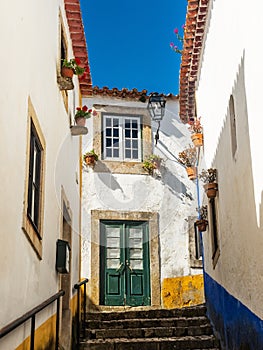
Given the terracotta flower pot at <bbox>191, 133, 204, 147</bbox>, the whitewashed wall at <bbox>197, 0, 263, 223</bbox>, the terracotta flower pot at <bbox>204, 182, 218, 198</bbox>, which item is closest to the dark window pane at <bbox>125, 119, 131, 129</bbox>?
the whitewashed wall at <bbox>197, 0, 263, 223</bbox>

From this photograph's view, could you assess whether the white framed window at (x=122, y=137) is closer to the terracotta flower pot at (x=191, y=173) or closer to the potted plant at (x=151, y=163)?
the potted plant at (x=151, y=163)

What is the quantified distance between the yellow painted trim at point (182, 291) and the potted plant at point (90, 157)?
3378 mm

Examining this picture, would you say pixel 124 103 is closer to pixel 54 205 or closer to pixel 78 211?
pixel 78 211

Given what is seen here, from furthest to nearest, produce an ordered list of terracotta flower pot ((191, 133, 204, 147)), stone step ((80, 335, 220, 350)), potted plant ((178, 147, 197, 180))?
potted plant ((178, 147, 197, 180))
terracotta flower pot ((191, 133, 204, 147))
stone step ((80, 335, 220, 350))

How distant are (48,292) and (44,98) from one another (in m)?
2.20

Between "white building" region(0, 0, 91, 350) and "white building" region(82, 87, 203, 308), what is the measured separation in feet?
11.8

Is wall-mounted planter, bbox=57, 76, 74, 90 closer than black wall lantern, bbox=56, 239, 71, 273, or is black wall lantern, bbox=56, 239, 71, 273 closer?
black wall lantern, bbox=56, 239, 71, 273

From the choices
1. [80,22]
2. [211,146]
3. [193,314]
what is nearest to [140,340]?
[193,314]

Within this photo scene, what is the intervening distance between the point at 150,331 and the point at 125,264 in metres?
3.71

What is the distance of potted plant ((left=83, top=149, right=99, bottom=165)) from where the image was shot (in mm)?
11484

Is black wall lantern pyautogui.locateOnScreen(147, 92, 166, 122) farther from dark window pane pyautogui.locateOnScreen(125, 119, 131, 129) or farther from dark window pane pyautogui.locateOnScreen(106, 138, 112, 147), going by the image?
dark window pane pyautogui.locateOnScreen(106, 138, 112, 147)

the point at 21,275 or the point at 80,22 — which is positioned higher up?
the point at 80,22

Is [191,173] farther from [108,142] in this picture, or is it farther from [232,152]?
[232,152]

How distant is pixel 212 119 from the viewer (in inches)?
298
